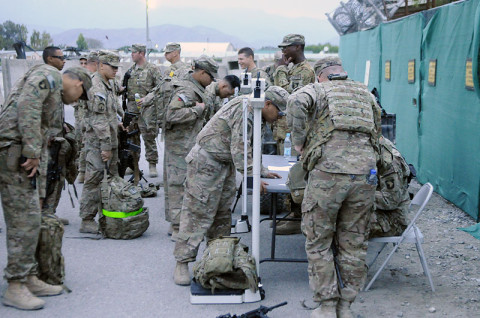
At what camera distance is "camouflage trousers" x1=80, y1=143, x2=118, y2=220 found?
6137mm

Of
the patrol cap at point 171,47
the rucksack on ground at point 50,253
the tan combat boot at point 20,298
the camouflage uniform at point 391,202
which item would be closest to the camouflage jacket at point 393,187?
the camouflage uniform at point 391,202

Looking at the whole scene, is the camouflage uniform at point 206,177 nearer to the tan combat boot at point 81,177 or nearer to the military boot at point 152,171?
the tan combat boot at point 81,177

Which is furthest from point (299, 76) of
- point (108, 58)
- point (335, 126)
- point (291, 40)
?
point (335, 126)

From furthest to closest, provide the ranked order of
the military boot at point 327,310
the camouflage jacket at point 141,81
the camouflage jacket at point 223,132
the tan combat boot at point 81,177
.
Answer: the camouflage jacket at point 141,81, the tan combat boot at point 81,177, the camouflage jacket at point 223,132, the military boot at point 327,310

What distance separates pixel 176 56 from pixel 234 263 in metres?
5.91

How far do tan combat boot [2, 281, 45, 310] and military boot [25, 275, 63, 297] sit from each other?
117 millimetres

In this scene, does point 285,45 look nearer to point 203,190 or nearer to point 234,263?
point 203,190

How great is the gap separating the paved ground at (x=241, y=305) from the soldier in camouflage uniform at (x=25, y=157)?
0.28 m

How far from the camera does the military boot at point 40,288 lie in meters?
4.32

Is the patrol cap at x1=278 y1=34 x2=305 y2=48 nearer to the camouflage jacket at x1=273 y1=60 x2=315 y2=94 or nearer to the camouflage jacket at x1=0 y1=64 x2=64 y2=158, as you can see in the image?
the camouflage jacket at x1=273 y1=60 x2=315 y2=94

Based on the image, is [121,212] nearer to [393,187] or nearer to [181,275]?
[181,275]

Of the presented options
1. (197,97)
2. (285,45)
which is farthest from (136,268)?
(285,45)

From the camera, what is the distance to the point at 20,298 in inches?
162

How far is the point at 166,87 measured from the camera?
6.26 meters
